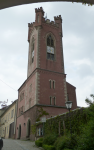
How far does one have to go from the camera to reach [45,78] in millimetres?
24328

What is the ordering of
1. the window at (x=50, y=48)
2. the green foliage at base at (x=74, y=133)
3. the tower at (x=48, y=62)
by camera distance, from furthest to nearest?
1. the window at (x=50, y=48)
2. the tower at (x=48, y=62)
3. the green foliage at base at (x=74, y=133)

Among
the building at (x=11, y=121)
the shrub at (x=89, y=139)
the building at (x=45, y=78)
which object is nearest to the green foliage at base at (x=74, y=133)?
the shrub at (x=89, y=139)

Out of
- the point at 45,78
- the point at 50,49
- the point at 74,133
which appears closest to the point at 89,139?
the point at 74,133

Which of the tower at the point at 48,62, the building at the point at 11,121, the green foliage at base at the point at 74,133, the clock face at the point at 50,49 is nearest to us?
the green foliage at base at the point at 74,133

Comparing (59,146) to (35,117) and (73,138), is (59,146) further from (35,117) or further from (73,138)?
(35,117)

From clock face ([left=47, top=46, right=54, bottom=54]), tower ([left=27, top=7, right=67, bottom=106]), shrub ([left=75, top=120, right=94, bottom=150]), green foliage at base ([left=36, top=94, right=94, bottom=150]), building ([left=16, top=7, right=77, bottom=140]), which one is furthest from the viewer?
clock face ([left=47, top=46, right=54, bottom=54])

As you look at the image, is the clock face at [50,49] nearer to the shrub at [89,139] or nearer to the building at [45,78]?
the building at [45,78]

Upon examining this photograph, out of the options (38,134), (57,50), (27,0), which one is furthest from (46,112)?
(27,0)

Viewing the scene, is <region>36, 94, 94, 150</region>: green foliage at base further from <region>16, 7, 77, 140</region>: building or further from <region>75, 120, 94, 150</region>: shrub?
<region>16, 7, 77, 140</region>: building

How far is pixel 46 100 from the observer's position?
22.9 metres

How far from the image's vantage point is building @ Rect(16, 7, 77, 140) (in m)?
22.6

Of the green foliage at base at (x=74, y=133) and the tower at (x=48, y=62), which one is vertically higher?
the tower at (x=48, y=62)

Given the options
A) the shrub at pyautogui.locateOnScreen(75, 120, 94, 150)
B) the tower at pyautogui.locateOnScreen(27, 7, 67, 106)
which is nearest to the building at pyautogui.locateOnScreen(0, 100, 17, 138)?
the tower at pyautogui.locateOnScreen(27, 7, 67, 106)

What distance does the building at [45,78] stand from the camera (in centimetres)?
2259
